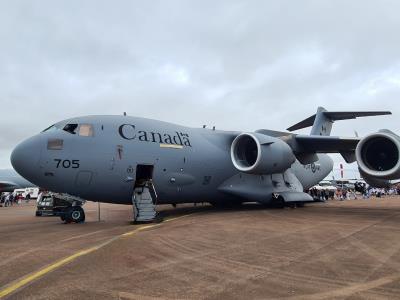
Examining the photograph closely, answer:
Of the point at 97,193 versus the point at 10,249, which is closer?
the point at 10,249

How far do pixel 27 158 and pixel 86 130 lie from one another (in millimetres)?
2144

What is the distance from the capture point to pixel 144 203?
13805 mm

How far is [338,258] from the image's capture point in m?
6.76

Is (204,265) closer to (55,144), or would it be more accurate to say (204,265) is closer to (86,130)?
(55,144)

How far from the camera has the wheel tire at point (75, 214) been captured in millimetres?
13789

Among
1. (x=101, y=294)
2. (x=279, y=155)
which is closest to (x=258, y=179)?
(x=279, y=155)

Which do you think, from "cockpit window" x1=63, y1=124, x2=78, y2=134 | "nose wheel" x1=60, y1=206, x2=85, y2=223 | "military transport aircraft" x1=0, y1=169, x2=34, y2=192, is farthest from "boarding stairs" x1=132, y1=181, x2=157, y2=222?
"military transport aircraft" x1=0, y1=169, x2=34, y2=192

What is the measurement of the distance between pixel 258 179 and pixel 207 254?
467 inches

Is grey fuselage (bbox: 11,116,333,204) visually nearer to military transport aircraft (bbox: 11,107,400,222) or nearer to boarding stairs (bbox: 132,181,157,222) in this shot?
military transport aircraft (bbox: 11,107,400,222)

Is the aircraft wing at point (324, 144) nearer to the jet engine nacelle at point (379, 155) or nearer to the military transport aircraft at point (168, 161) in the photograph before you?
the military transport aircraft at point (168, 161)

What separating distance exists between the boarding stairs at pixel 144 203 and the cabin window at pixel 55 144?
9.96 ft

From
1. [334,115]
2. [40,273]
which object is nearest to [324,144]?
[334,115]

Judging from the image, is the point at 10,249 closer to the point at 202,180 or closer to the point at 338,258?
the point at 338,258

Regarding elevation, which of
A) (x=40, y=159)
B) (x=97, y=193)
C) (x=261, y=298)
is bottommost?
(x=261, y=298)
